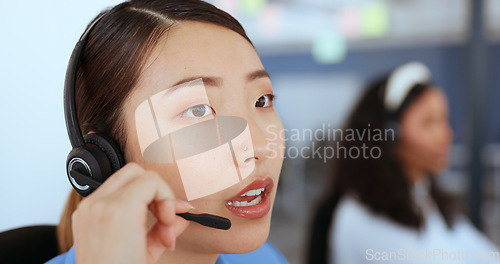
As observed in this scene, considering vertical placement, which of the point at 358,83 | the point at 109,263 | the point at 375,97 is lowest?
the point at 358,83

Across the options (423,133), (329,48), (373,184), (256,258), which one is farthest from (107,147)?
(329,48)

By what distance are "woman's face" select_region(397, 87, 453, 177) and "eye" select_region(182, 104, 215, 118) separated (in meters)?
1.08

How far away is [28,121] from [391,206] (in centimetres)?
128

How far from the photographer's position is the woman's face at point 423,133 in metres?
1.36

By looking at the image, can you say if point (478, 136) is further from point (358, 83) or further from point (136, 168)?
point (136, 168)

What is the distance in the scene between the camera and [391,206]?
148cm

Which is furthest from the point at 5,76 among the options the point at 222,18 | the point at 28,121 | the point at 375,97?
the point at 375,97

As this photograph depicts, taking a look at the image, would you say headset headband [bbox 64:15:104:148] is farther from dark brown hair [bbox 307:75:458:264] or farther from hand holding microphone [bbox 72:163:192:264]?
dark brown hair [bbox 307:75:458:264]

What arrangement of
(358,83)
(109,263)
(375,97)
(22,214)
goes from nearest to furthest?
(109,263), (22,214), (375,97), (358,83)

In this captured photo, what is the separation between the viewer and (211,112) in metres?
0.47

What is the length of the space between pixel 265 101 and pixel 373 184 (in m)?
1.17

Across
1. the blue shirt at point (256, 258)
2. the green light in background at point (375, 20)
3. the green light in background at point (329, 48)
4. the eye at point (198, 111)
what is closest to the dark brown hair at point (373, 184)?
the blue shirt at point (256, 258)

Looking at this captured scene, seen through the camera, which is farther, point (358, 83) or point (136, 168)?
point (358, 83)

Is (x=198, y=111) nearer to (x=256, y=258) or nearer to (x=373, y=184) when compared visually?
(x=256, y=258)
